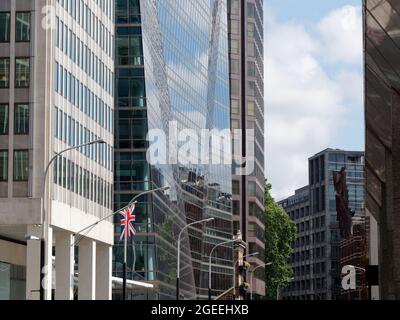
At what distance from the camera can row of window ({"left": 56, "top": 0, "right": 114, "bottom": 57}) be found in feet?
212

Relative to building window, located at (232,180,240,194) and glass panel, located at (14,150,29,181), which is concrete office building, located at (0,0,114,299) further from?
building window, located at (232,180,240,194)

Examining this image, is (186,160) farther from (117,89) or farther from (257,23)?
(257,23)

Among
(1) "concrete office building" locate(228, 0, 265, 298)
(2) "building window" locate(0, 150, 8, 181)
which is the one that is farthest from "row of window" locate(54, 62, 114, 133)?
(1) "concrete office building" locate(228, 0, 265, 298)

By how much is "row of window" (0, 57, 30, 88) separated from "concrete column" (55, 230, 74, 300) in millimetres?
9328

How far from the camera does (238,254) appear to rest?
147625mm

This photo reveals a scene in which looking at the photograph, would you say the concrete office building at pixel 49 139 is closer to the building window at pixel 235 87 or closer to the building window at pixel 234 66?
the building window at pixel 234 66

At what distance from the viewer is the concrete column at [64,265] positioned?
61.9m

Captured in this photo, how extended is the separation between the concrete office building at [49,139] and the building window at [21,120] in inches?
2.2

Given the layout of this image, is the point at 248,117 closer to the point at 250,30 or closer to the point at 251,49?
the point at 251,49

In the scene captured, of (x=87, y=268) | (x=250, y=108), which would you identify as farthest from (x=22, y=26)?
(x=250, y=108)

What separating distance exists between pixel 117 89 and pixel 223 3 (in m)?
59.7

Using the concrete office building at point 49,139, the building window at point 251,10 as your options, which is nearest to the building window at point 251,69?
the building window at point 251,10
